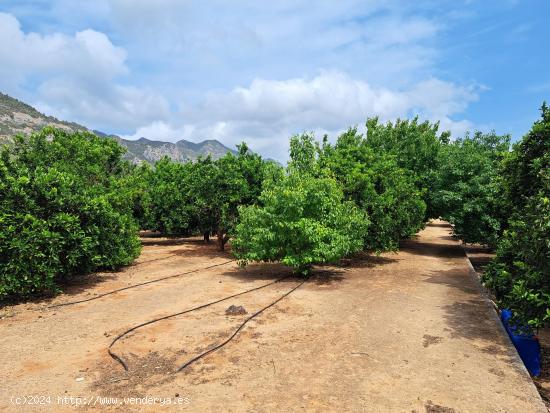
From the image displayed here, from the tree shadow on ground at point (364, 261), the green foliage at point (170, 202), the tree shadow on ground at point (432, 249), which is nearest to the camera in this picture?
the tree shadow on ground at point (364, 261)

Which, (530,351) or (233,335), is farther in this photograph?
(233,335)

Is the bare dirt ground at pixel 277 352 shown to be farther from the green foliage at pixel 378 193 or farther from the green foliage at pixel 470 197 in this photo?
the green foliage at pixel 470 197

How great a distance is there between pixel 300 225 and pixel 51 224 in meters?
6.53

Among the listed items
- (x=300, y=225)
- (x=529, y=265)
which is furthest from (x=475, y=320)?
(x=300, y=225)

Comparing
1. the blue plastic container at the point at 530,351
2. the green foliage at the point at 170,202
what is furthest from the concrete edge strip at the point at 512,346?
the green foliage at the point at 170,202

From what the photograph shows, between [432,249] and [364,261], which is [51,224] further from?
[432,249]

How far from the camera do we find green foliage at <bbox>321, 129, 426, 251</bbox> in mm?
14992

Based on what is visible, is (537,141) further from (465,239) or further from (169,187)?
(169,187)

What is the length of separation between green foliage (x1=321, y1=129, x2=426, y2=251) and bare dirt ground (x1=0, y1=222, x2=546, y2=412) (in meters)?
3.38

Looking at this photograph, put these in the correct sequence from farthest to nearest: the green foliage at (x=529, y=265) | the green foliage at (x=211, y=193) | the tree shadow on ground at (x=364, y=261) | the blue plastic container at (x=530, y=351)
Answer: the green foliage at (x=211, y=193) → the tree shadow on ground at (x=364, y=261) → the blue plastic container at (x=530, y=351) → the green foliage at (x=529, y=265)

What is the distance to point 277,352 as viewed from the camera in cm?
674

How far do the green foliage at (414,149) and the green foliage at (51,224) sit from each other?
13.9 m

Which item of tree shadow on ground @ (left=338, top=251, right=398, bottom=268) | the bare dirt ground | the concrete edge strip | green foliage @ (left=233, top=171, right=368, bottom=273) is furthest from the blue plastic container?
tree shadow on ground @ (left=338, top=251, right=398, bottom=268)

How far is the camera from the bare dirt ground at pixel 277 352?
521cm
